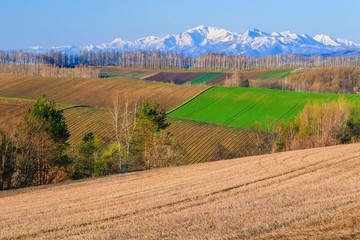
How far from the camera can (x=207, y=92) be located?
11144cm

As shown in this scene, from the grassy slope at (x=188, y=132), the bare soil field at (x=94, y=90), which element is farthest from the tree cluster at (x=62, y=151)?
the bare soil field at (x=94, y=90)

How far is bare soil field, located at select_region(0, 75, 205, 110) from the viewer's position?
108062mm

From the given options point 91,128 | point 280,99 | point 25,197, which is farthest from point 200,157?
point 280,99

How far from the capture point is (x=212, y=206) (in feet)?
69.5

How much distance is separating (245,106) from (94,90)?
3699 cm

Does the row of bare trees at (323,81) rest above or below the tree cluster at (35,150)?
above

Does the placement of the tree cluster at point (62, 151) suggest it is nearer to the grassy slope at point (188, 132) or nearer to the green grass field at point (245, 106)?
the grassy slope at point (188, 132)

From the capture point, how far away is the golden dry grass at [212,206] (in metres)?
16.2

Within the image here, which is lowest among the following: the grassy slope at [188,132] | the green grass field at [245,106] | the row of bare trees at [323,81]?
the grassy slope at [188,132]

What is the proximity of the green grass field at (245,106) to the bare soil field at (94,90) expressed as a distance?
194 inches

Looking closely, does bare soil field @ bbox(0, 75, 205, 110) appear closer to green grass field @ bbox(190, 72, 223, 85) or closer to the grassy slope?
the grassy slope

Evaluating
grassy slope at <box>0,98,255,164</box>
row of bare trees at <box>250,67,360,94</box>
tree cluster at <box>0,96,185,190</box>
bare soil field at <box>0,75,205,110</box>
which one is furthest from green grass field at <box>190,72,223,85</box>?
tree cluster at <box>0,96,185,190</box>

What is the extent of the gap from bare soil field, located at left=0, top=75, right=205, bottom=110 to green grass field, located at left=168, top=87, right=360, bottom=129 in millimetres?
4934

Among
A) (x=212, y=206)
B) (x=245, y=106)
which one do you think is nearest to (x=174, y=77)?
(x=245, y=106)
